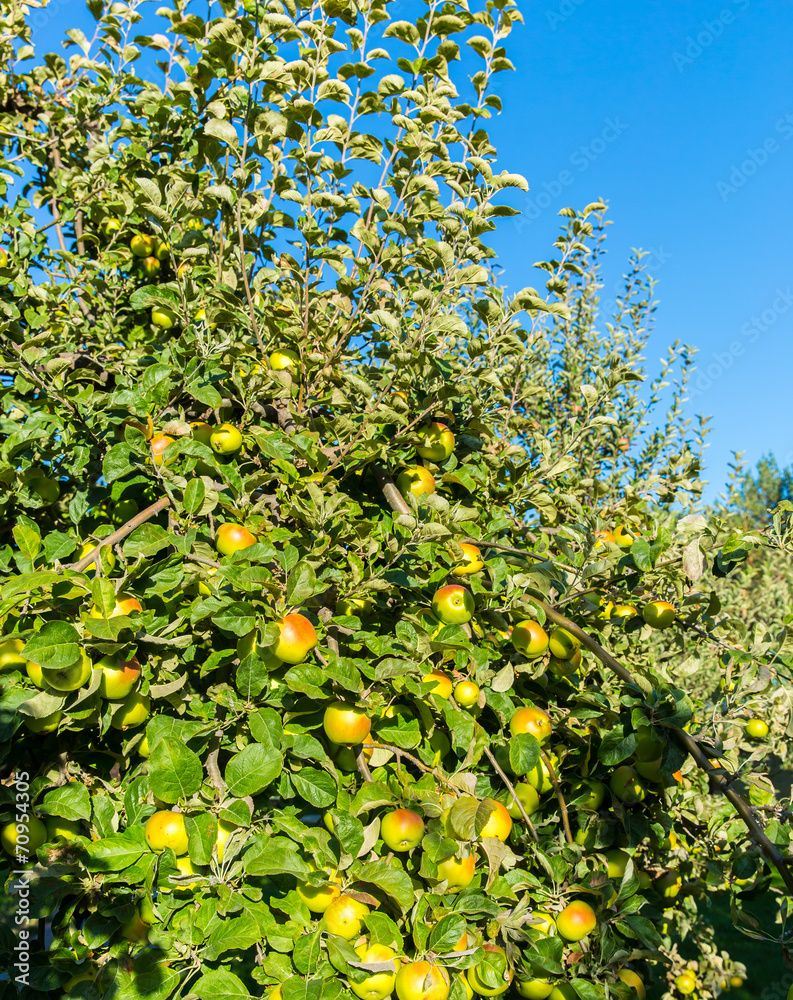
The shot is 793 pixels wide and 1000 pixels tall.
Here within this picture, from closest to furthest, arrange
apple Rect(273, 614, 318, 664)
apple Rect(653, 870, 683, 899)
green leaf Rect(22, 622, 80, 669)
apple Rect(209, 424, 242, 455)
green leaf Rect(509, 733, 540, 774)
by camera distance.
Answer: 1. green leaf Rect(22, 622, 80, 669)
2. apple Rect(273, 614, 318, 664)
3. green leaf Rect(509, 733, 540, 774)
4. apple Rect(209, 424, 242, 455)
5. apple Rect(653, 870, 683, 899)

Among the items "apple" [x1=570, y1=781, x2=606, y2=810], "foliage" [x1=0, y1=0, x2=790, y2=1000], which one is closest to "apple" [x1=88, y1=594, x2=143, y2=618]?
"foliage" [x1=0, y1=0, x2=790, y2=1000]

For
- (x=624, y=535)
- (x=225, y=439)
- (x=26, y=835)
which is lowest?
(x=26, y=835)

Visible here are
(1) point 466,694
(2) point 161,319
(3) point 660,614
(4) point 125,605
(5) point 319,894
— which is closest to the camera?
(5) point 319,894

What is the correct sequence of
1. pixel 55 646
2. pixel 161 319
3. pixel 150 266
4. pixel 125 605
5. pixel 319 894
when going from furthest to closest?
pixel 150 266 → pixel 161 319 → pixel 125 605 → pixel 319 894 → pixel 55 646

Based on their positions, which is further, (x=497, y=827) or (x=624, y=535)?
(x=624, y=535)

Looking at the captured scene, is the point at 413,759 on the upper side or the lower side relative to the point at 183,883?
upper

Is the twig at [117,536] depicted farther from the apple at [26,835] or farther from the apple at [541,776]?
the apple at [541,776]

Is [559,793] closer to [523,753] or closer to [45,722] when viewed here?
[523,753]

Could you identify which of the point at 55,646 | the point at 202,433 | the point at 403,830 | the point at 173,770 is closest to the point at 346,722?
the point at 403,830

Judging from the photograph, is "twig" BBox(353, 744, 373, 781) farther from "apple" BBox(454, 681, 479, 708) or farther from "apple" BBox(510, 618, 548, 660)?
"apple" BBox(510, 618, 548, 660)

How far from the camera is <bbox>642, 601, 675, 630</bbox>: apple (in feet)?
5.99

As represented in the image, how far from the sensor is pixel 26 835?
5.00ft

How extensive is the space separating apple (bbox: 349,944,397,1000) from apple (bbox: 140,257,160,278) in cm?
252

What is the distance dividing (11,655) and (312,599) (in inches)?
29.2
